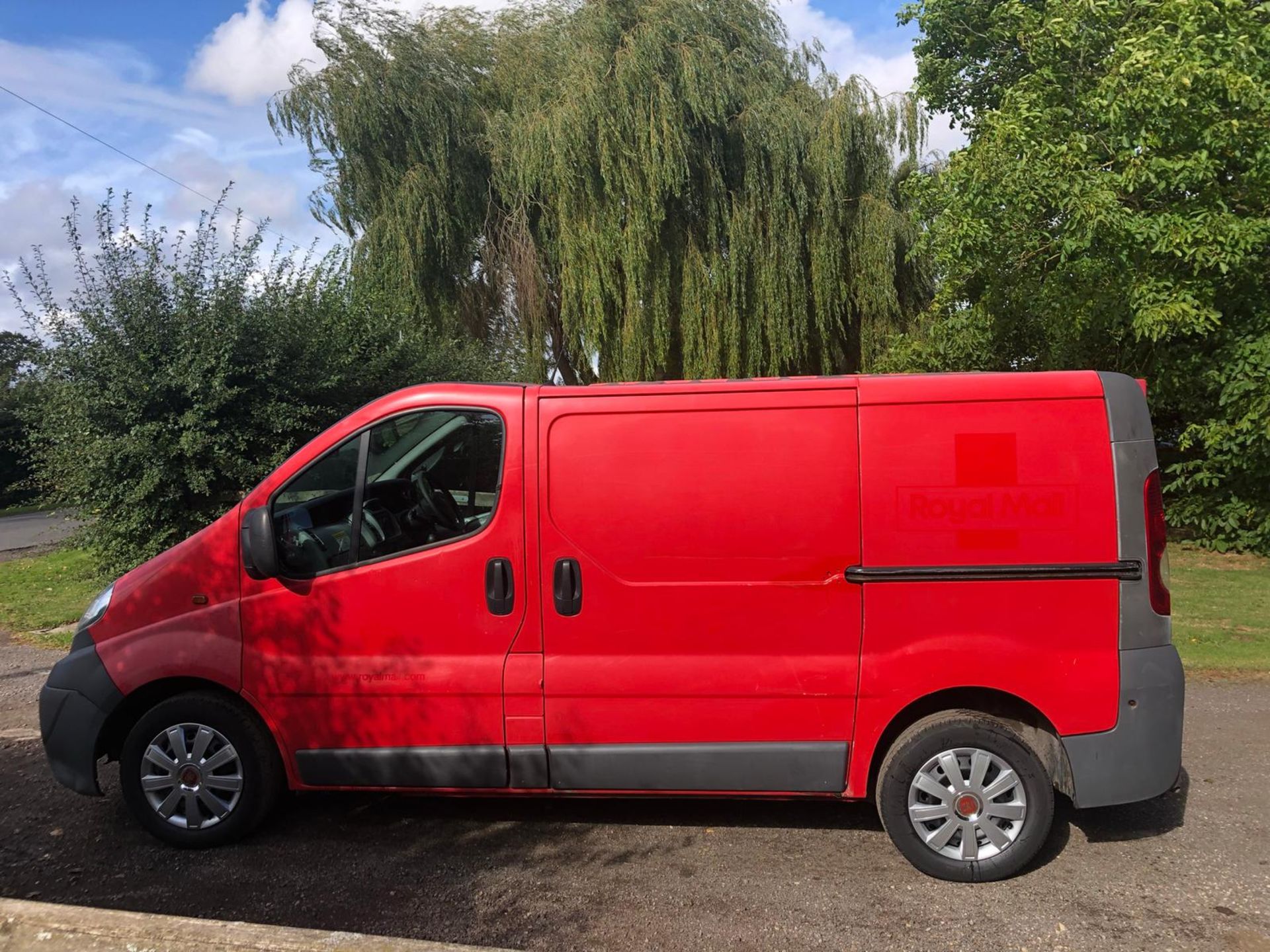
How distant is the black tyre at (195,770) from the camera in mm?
4484

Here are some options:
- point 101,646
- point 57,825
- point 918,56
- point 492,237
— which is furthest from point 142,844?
point 918,56

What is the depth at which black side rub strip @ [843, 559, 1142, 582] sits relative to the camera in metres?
4.07

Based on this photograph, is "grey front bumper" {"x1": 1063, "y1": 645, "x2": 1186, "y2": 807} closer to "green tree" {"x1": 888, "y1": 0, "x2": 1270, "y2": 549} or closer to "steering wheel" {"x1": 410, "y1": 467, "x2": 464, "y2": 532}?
"steering wheel" {"x1": 410, "y1": 467, "x2": 464, "y2": 532}

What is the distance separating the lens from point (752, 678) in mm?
4219

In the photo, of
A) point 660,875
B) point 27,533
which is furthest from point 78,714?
point 27,533

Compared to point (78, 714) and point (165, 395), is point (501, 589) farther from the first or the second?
point (165, 395)

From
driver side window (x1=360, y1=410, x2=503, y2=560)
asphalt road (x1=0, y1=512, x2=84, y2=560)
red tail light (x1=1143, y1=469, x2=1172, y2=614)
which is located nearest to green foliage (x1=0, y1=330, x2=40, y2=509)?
asphalt road (x1=0, y1=512, x2=84, y2=560)

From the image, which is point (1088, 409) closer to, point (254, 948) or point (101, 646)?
point (254, 948)

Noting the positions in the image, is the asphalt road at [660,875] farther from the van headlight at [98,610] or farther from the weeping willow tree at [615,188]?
the weeping willow tree at [615,188]

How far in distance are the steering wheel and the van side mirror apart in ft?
2.06

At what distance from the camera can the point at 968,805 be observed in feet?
13.5

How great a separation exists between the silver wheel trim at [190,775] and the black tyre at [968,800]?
109 inches

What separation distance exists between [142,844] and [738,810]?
269 cm

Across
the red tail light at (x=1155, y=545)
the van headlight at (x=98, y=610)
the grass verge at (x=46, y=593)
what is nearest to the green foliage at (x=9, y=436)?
the grass verge at (x=46, y=593)
